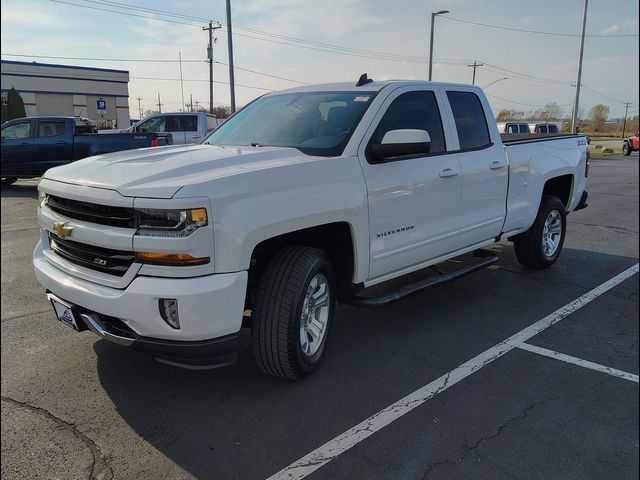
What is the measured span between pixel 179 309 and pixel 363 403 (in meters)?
1.34

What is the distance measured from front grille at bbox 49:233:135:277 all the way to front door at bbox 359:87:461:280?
1738 mm

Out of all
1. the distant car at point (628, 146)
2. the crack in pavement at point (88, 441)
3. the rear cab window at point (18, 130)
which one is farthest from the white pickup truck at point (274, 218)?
the distant car at point (628, 146)

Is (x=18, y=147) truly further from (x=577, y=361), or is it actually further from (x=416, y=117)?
(x=577, y=361)

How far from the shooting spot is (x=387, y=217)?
160 inches

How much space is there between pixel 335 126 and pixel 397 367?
1.91m

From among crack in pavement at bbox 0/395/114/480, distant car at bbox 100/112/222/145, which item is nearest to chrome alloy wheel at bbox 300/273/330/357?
crack in pavement at bbox 0/395/114/480

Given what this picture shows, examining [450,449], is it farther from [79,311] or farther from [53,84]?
[53,84]

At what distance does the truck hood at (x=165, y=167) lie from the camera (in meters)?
3.05

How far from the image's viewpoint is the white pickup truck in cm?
297

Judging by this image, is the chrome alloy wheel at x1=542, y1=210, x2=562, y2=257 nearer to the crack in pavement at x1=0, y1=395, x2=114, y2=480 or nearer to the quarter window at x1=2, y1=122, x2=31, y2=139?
the crack in pavement at x1=0, y1=395, x2=114, y2=480

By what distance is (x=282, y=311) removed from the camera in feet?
11.1

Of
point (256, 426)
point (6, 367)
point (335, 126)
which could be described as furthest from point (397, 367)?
point (6, 367)

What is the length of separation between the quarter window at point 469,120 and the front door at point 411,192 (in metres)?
0.27

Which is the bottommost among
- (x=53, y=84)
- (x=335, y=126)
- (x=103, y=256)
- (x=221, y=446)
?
(x=221, y=446)
